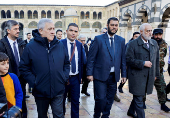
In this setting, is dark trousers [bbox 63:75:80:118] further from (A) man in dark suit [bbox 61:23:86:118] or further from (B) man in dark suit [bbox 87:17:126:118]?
(B) man in dark suit [bbox 87:17:126:118]

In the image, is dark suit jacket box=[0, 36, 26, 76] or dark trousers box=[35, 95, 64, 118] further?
dark suit jacket box=[0, 36, 26, 76]

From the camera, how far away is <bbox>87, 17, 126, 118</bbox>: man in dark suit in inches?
132

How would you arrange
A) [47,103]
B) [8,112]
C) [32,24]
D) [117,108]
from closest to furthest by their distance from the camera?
1. [8,112]
2. [47,103]
3. [117,108]
4. [32,24]

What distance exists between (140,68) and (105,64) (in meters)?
0.71

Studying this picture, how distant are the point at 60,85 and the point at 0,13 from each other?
46.8m

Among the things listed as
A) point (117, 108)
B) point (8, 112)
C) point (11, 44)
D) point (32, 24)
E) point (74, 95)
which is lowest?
point (117, 108)

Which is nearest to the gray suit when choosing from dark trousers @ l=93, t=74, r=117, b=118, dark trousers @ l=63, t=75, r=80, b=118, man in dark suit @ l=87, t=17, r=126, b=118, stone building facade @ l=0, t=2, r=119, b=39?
man in dark suit @ l=87, t=17, r=126, b=118

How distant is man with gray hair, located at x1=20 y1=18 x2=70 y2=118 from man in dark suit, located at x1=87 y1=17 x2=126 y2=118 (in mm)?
920

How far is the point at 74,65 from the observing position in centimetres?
358

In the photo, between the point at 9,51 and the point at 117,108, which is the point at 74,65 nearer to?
the point at 9,51

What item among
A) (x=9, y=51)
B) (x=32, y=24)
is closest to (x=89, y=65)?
(x=9, y=51)

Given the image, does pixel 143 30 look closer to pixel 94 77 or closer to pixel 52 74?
pixel 94 77

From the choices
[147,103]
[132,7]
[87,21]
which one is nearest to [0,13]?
[87,21]

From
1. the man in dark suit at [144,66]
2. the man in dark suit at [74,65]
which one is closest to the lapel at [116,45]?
the man in dark suit at [144,66]
